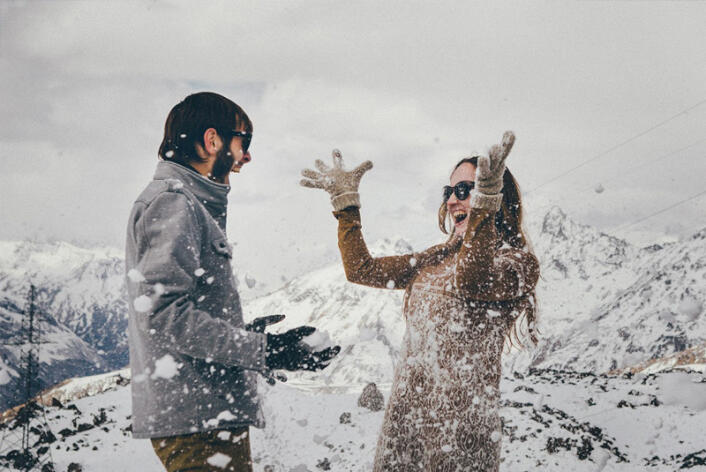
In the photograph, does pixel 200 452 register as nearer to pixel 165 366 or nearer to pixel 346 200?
pixel 165 366

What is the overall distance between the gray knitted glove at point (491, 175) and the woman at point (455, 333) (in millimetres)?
233

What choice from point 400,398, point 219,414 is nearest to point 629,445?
point 400,398

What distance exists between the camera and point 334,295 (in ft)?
593

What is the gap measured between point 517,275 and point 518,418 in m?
5.38

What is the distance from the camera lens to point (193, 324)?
159 cm

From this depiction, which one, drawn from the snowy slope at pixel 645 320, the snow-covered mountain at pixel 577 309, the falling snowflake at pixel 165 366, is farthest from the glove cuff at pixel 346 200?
the falling snowflake at pixel 165 366

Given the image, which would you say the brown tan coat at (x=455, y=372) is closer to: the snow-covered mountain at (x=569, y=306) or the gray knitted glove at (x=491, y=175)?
the gray knitted glove at (x=491, y=175)

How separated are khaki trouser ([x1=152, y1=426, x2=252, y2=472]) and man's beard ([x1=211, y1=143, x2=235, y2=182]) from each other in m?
1.13

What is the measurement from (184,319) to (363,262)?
145 centimetres

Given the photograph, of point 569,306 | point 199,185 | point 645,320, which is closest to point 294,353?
point 199,185

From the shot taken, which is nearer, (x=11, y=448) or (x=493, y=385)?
(x=493, y=385)

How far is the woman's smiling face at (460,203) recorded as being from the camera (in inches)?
106

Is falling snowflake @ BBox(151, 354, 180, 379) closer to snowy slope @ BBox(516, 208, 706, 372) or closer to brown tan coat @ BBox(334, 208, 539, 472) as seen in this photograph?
brown tan coat @ BBox(334, 208, 539, 472)

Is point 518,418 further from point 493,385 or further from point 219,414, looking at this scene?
point 219,414
